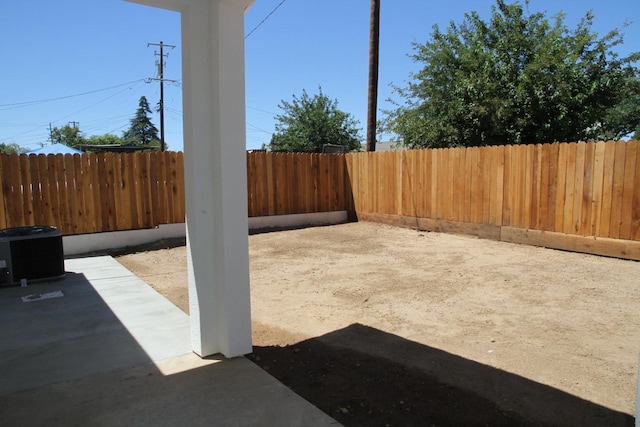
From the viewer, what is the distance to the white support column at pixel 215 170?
10.4ft

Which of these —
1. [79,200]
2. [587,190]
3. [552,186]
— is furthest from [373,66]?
[79,200]

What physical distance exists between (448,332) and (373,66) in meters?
10.6

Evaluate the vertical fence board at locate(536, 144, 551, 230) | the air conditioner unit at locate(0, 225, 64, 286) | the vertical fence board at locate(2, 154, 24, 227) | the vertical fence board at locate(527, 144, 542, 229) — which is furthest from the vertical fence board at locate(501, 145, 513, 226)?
the vertical fence board at locate(2, 154, 24, 227)

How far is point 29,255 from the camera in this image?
5.65 m

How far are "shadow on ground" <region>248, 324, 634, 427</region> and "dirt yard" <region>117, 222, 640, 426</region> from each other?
12mm

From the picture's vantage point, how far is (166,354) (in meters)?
3.44

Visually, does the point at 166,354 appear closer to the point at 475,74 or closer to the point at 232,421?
the point at 232,421

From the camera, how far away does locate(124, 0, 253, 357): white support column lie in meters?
3.18

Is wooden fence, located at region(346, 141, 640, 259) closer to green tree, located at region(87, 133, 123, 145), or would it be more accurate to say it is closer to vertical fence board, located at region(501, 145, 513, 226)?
vertical fence board, located at region(501, 145, 513, 226)

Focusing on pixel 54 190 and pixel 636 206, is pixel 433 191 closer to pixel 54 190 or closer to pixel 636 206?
pixel 636 206

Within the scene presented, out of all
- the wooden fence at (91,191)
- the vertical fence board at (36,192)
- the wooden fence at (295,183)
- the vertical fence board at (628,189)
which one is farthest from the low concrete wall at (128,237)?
the vertical fence board at (628,189)

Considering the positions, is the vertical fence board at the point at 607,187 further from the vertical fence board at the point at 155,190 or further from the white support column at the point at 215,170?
→ the vertical fence board at the point at 155,190

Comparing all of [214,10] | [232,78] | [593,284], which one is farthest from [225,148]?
[593,284]

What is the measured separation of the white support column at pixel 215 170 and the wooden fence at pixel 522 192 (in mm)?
6924
